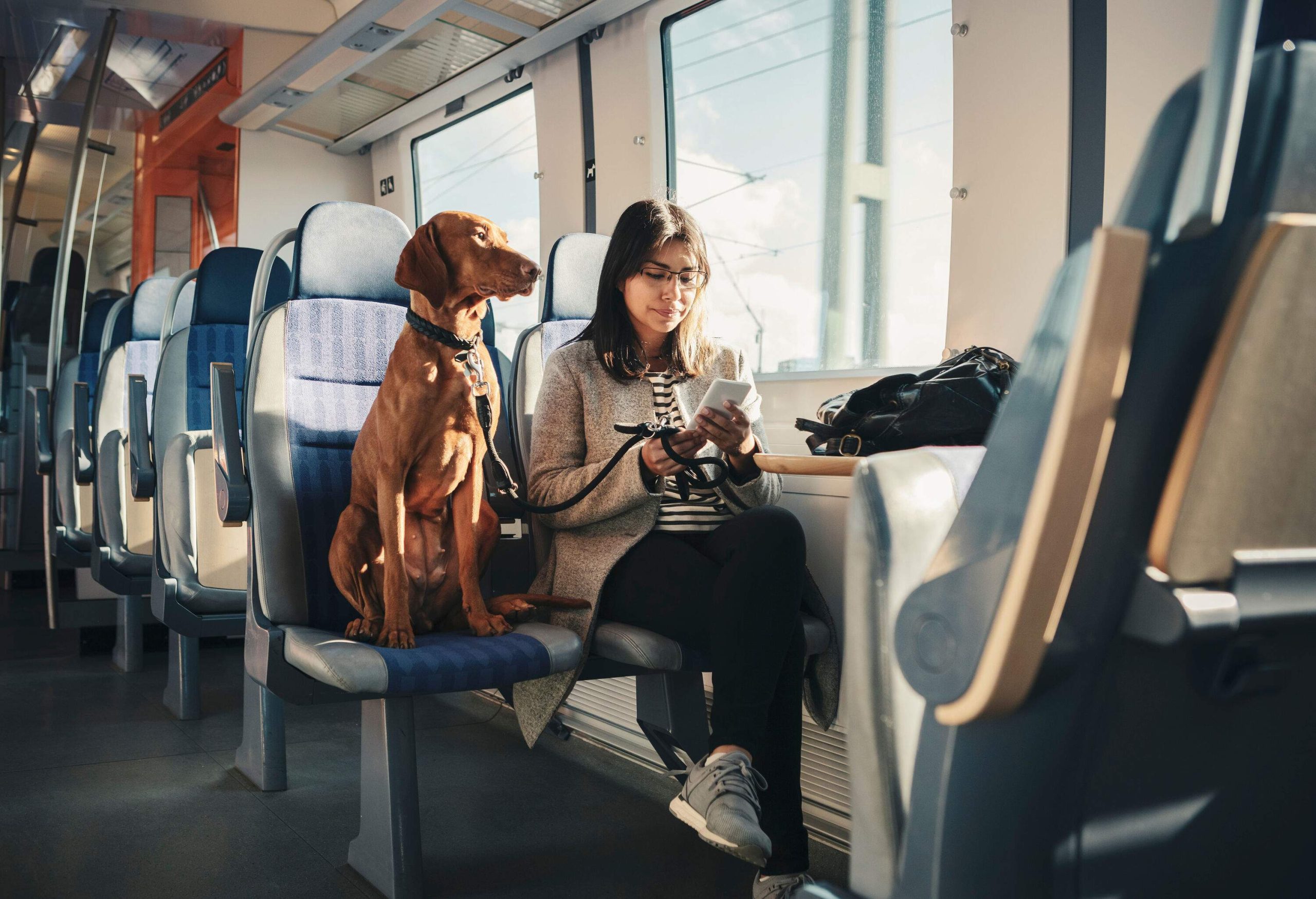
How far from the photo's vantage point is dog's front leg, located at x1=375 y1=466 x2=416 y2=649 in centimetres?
180

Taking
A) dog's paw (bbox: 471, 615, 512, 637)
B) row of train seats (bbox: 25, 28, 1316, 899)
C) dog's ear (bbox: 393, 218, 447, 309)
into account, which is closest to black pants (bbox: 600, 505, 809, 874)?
dog's paw (bbox: 471, 615, 512, 637)

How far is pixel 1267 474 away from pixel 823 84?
278cm

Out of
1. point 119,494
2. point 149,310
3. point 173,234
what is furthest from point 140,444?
point 173,234

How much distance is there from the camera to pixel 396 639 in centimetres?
178

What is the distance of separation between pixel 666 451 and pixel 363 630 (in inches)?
25.9

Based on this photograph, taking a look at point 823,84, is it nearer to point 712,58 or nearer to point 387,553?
point 712,58

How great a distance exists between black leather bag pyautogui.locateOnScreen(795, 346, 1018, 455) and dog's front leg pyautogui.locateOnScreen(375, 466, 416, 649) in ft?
2.56

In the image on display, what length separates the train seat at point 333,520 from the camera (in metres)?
1.66

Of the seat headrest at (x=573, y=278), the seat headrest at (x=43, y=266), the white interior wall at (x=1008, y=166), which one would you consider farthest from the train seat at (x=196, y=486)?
the seat headrest at (x=43, y=266)

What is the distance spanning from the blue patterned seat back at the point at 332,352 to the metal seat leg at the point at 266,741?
616 millimetres

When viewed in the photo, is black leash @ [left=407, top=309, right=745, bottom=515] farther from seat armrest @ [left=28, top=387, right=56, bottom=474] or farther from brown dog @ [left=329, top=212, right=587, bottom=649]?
seat armrest @ [left=28, top=387, right=56, bottom=474]

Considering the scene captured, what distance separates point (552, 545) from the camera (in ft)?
7.09

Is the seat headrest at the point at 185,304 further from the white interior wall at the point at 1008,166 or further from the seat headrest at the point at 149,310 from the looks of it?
the white interior wall at the point at 1008,166

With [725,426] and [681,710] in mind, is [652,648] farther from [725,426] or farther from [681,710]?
[725,426]
